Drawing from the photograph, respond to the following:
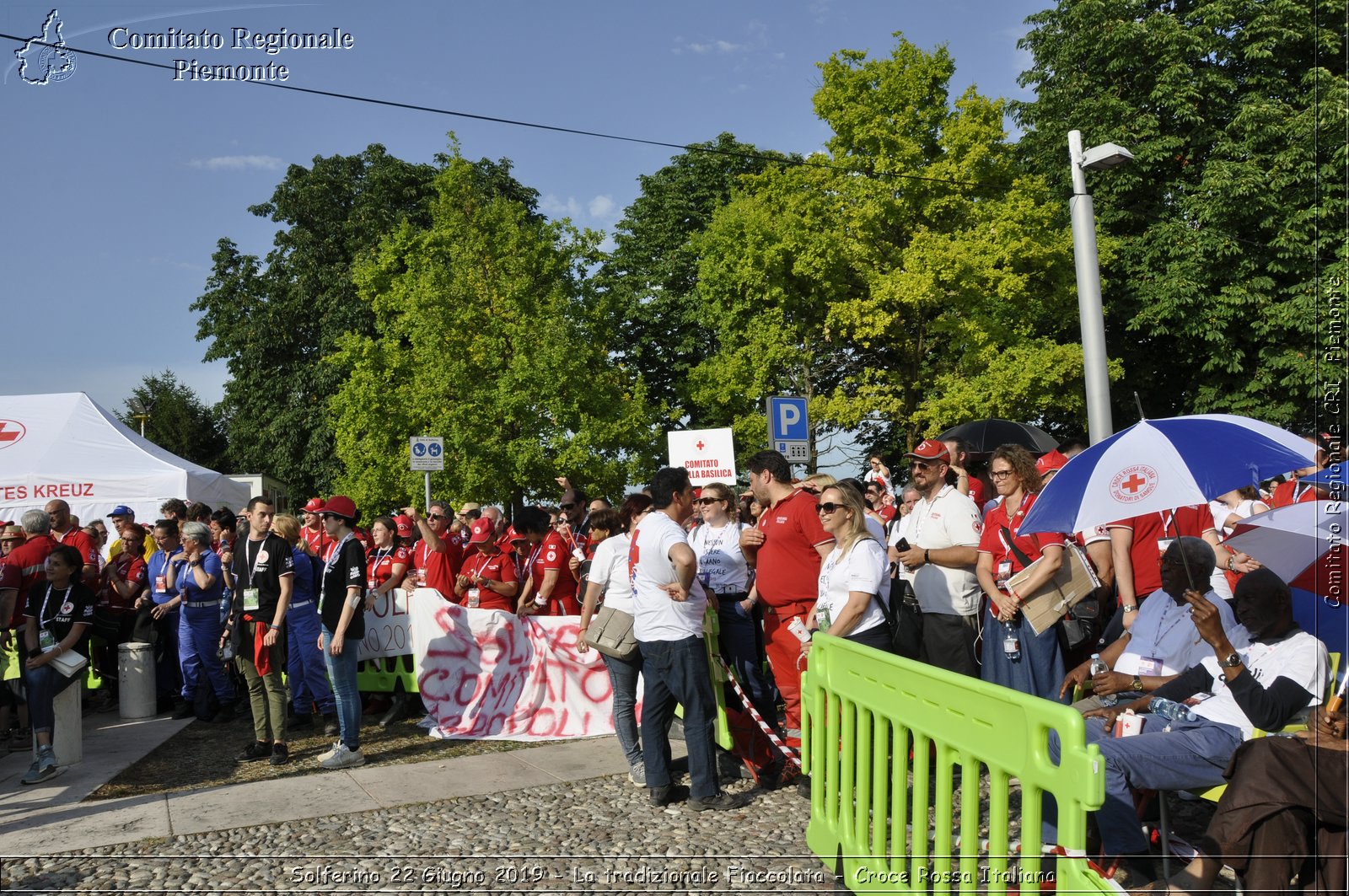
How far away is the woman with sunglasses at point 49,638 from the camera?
7062 mm

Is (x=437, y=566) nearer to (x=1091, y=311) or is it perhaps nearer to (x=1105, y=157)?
(x=1091, y=311)

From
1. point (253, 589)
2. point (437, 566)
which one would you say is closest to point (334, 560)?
point (253, 589)

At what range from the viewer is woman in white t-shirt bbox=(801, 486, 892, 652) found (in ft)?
17.3

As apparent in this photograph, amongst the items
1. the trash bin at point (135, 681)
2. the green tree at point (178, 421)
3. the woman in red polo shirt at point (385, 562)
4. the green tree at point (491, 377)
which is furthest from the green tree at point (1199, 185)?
the green tree at point (178, 421)

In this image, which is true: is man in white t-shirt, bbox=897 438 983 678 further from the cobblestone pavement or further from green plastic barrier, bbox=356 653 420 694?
green plastic barrier, bbox=356 653 420 694

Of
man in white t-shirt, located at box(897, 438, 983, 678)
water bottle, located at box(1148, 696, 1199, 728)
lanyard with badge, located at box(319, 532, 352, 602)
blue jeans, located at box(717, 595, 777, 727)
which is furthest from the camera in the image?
lanyard with badge, located at box(319, 532, 352, 602)

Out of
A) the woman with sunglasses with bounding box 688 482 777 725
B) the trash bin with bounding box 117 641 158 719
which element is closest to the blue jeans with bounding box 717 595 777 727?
the woman with sunglasses with bounding box 688 482 777 725

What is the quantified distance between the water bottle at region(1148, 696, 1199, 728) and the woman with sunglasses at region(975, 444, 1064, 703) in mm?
638

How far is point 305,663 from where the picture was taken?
28.1 feet

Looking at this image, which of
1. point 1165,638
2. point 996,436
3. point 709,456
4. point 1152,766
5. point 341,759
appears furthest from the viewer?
point 709,456

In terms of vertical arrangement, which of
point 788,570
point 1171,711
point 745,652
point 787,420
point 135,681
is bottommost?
point 135,681

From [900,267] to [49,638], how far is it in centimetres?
2167

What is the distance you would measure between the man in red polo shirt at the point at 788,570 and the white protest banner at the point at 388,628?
404cm

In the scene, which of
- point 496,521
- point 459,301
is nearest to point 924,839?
point 496,521
